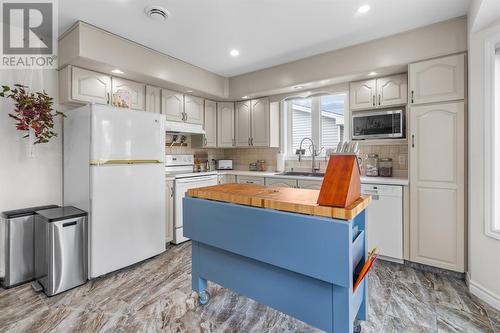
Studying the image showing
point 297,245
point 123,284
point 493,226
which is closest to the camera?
point 297,245

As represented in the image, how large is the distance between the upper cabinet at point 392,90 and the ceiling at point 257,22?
53 cm

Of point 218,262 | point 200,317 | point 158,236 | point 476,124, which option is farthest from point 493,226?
point 158,236

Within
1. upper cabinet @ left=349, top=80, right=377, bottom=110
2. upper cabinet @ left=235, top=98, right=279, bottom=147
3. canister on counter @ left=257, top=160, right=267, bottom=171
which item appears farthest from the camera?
canister on counter @ left=257, top=160, right=267, bottom=171

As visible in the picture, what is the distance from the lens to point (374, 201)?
2.88 m

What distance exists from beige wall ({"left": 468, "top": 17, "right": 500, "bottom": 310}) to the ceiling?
0.51m

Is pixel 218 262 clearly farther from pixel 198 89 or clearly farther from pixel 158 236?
pixel 198 89

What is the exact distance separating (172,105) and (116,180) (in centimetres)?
150

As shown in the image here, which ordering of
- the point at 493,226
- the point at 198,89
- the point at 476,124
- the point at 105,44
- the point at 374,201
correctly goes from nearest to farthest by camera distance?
the point at 493,226, the point at 476,124, the point at 105,44, the point at 374,201, the point at 198,89

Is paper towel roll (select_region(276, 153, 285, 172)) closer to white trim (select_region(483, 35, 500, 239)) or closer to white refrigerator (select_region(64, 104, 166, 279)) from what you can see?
white refrigerator (select_region(64, 104, 166, 279))

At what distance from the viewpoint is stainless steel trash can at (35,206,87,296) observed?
2223 mm

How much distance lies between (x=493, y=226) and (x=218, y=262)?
226 cm

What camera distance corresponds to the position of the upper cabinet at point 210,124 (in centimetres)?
425

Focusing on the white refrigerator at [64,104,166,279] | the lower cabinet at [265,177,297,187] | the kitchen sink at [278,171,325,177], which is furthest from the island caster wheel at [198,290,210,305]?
the kitchen sink at [278,171,325,177]

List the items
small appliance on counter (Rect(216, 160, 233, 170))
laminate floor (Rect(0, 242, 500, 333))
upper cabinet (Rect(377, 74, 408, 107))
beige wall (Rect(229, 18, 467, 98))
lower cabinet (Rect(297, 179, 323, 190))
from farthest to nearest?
small appliance on counter (Rect(216, 160, 233, 170)) → lower cabinet (Rect(297, 179, 323, 190)) → upper cabinet (Rect(377, 74, 408, 107)) → beige wall (Rect(229, 18, 467, 98)) → laminate floor (Rect(0, 242, 500, 333))
